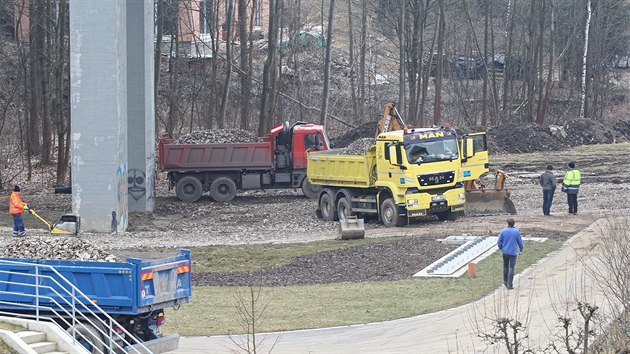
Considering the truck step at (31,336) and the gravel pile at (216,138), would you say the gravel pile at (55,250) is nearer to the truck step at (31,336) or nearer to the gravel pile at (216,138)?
the truck step at (31,336)

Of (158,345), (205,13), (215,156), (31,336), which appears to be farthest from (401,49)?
(31,336)

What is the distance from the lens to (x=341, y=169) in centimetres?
3519

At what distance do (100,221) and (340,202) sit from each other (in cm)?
805

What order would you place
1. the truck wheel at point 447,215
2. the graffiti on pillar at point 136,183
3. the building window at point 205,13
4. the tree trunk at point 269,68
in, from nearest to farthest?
the truck wheel at point 447,215 < the graffiti on pillar at point 136,183 < the tree trunk at point 269,68 < the building window at point 205,13

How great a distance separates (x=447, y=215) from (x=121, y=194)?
425 inches

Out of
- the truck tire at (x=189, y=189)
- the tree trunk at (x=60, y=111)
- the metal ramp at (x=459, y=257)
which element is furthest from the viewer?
the tree trunk at (x=60, y=111)

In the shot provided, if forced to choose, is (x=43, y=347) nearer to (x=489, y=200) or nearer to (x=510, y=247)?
(x=510, y=247)

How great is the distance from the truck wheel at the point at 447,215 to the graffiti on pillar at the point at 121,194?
1044 centimetres

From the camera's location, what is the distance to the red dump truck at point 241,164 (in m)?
41.2

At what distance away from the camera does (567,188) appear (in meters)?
33.8

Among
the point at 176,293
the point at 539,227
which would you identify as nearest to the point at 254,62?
the point at 539,227

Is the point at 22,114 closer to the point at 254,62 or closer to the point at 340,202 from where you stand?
the point at 254,62

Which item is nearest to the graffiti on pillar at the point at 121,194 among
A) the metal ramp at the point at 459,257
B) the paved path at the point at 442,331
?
the metal ramp at the point at 459,257

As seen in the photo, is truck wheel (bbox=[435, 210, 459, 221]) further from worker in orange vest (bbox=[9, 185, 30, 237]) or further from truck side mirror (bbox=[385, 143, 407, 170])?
worker in orange vest (bbox=[9, 185, 30, 237])
